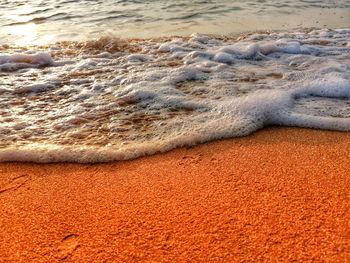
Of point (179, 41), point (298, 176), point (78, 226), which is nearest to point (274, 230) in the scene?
point (298, 176)

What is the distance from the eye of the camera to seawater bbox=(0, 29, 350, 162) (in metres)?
2.45

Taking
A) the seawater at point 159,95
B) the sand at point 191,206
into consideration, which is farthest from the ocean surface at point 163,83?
the sand at point 191,206

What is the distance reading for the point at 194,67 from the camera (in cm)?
371

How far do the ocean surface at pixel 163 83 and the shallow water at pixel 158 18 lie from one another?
0.16ft

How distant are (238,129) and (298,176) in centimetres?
63

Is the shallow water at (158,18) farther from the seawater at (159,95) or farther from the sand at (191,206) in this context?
the sand at (191,206)

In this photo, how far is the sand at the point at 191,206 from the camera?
153cm

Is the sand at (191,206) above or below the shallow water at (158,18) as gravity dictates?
below

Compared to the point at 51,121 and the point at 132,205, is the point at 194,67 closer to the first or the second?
the point at 51,121

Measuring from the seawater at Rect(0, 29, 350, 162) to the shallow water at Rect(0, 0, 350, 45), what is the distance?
3.72 feet

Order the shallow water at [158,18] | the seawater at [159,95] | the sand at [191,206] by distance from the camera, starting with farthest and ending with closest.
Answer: the shallow water at [158,18] < the seawater at [159,95] < the sand at [191,206]

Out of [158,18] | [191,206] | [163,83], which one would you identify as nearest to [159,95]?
[163,83]

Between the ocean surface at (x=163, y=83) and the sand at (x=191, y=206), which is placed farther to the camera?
the ocean surface at (x=163, y=83)

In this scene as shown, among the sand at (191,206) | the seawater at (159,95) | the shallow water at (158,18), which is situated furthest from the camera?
the shallow water at (158,18)
